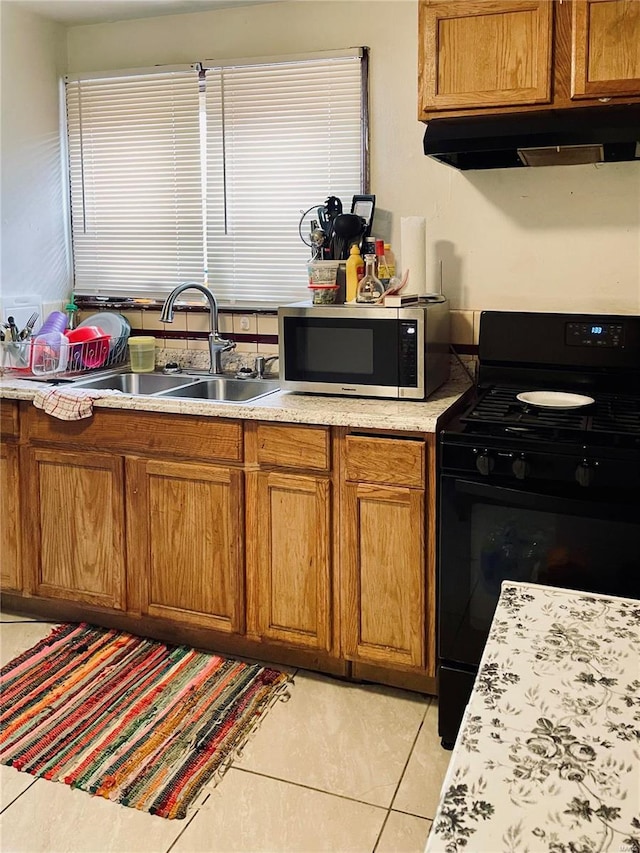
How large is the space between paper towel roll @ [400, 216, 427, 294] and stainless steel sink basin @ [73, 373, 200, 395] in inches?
36.5

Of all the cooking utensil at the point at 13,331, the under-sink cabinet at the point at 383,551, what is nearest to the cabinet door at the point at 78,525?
the cooking utensil at the point at 13,331

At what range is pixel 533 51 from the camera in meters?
2.25

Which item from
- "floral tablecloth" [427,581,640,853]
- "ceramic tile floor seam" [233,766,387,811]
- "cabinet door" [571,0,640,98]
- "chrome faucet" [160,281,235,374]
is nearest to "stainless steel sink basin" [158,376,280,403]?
"chrome faucet" [160,281,235,374]

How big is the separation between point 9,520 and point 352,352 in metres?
1.40

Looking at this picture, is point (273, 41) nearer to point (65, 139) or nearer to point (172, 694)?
point (65, 139)

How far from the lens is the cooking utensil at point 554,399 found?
2385 millimetres

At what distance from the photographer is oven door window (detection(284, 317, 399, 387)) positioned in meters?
2.50

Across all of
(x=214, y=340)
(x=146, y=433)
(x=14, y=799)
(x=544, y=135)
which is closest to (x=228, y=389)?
(x=214, y=340)

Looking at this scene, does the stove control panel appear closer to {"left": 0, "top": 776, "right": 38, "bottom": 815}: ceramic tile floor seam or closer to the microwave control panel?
the microwave control panel

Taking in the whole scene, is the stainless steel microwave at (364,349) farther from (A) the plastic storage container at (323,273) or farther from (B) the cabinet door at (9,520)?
(B) the cabinet door at (9,520)

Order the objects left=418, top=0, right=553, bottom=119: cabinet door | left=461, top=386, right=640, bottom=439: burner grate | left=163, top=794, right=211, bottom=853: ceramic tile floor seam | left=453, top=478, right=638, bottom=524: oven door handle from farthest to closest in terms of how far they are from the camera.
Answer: left=418, top=0, right=553, bottom=119: cabinet door < left=461, top=386, right=640, bottom=439: burner grate < left=453, top=478, right=638, bottom=524: oven door handle < left=163, top=794, right=211, bottom=853: ceramic tile floor seam

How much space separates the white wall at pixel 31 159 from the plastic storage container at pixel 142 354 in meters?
Answer: 0.53

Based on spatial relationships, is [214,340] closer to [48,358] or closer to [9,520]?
[48,358]

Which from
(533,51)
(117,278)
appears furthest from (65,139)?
(533,51)
